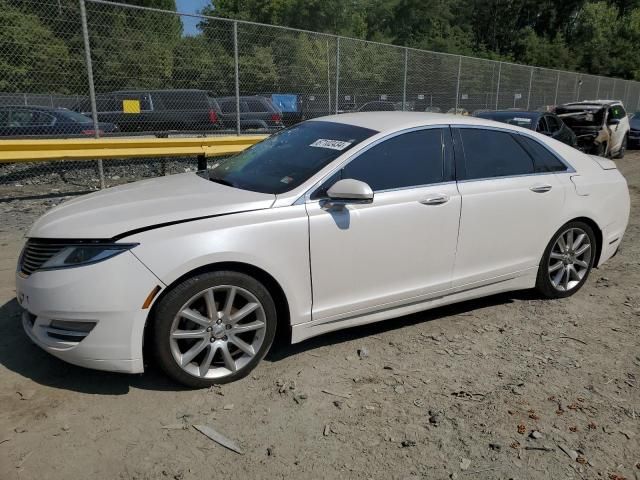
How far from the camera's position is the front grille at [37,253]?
2918mm

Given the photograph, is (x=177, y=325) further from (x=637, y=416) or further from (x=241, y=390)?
(x=637, y=416)

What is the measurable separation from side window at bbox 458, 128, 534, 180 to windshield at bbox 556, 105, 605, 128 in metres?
10.8

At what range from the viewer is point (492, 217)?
3918mm

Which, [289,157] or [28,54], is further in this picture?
[28,54]

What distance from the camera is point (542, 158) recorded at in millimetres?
4348

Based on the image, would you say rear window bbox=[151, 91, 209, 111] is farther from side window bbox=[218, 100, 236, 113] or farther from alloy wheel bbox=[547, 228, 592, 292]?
alloy wheel bbox=[547, 228, 592, 292]

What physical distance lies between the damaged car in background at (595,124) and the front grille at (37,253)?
Result: 44.0ft

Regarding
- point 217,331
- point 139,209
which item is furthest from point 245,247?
point 139,209

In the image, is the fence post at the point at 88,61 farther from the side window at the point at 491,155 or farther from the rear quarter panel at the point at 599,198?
the rear quarter panel at the point at 599,198

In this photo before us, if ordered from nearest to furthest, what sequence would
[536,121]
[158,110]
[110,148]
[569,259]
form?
[569,259], [110,148], [158,110], [536,121]

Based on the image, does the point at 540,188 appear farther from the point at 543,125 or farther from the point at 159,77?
the point at 543,125

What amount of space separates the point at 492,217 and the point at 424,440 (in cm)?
189

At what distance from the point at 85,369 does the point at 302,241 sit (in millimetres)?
1562

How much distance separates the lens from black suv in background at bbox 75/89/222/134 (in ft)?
28.6
